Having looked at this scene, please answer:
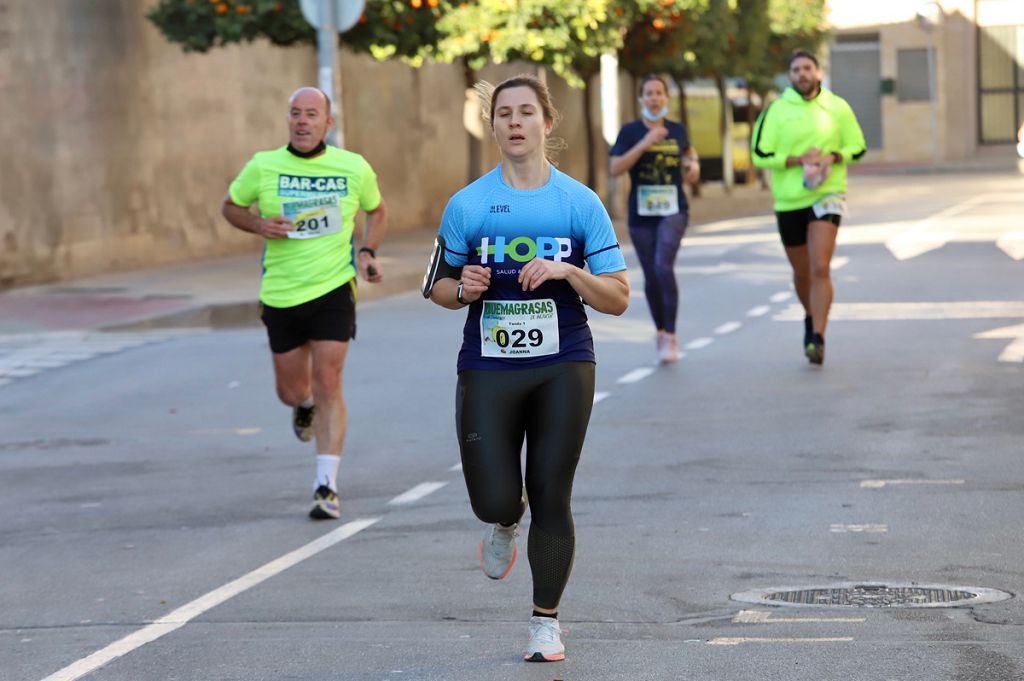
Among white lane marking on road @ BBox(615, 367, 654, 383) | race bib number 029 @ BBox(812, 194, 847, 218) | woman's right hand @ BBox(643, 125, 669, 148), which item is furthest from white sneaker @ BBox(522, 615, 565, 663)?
woman's right hand @ BBox(643, 125, 669, 148)

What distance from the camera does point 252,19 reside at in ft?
76.9

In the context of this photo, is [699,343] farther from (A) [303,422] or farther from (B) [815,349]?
(A) [303,422]

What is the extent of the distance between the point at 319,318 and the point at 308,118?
0.91 m

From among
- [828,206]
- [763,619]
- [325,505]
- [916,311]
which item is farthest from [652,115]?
[763,619]

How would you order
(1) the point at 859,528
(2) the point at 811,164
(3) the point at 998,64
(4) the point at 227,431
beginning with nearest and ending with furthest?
1. (1) the point at 859,528
2. (4) the point at 227,431
3. (2) the point at 811,164
4. (3) the point at 998,64

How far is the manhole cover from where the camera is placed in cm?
689

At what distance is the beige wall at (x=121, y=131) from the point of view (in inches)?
858

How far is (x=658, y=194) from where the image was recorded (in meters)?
14.5

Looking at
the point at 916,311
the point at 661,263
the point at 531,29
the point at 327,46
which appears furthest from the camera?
the point at 531,29

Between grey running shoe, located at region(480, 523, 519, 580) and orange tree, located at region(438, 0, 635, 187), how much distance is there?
906 inches

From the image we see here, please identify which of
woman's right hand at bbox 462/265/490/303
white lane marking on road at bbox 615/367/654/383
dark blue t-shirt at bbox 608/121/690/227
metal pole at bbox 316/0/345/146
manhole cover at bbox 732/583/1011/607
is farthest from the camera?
metal pole at bbox 316/0/345/146

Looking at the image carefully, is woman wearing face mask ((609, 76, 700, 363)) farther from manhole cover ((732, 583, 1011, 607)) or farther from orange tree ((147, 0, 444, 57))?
orange tree ((147, 0, 444, 57))

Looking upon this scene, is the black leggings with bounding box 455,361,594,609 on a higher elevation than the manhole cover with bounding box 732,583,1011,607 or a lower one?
higher

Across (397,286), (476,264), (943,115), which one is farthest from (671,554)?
(943,115)
